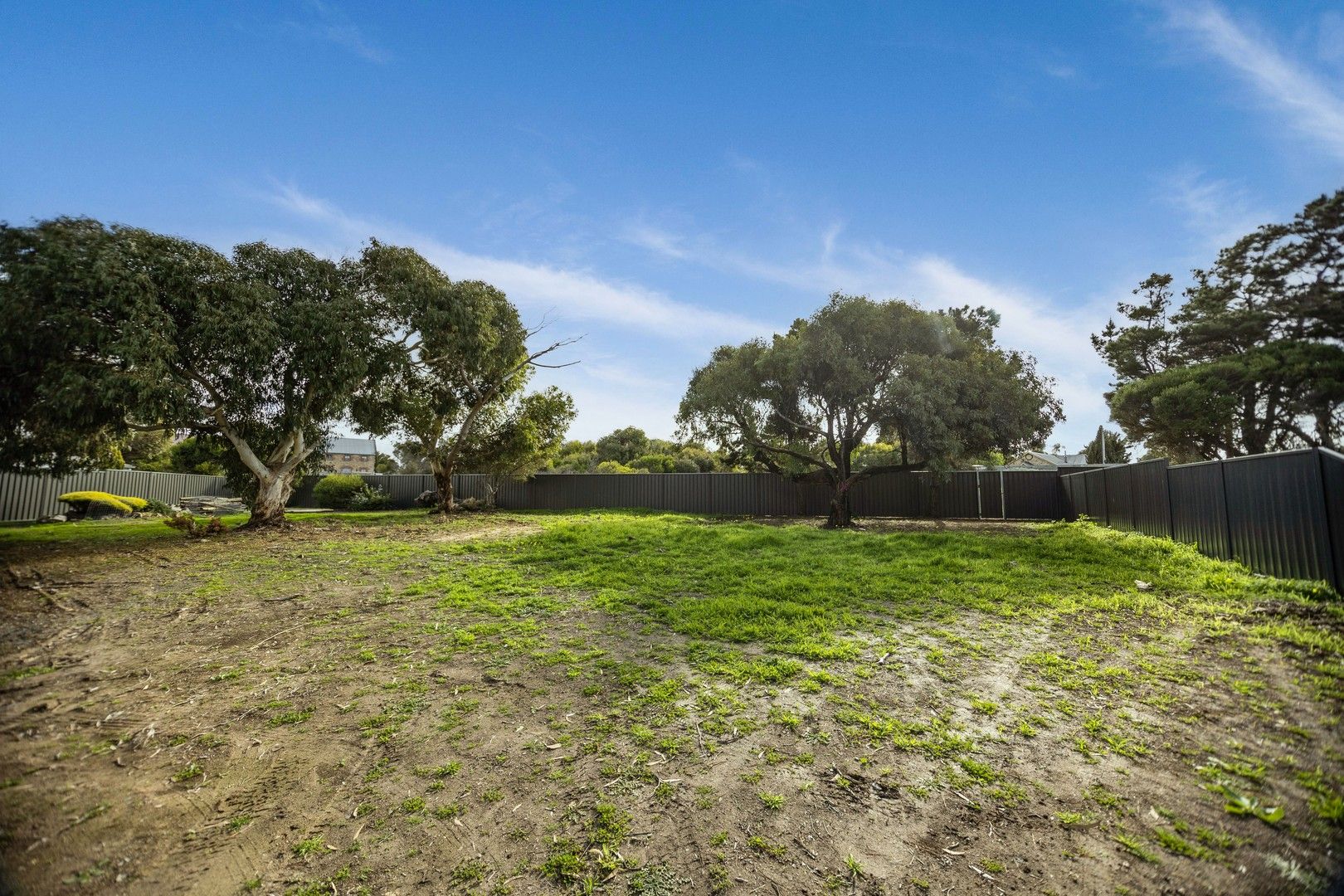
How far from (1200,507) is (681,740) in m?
8.03

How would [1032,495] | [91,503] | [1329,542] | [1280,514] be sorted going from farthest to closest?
[1032,495]
[91,503]
[1280,514]
[1329,542]

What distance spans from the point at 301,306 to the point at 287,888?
40.8 feet

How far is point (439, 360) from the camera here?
16.1 meters

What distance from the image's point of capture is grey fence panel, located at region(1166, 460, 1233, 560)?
258 inches

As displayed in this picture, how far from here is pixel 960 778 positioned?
96.0 inches

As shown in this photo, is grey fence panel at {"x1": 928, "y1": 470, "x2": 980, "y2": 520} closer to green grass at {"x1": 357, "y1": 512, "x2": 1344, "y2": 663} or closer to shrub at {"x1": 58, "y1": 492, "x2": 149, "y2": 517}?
green grass at {"x1": 357, "y1": 512, "x2": 1344, "y2": 663}

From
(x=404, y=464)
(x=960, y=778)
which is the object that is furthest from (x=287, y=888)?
(x=404, y=464)

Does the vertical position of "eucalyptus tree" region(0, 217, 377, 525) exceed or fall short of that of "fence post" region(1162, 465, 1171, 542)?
it exceeds it

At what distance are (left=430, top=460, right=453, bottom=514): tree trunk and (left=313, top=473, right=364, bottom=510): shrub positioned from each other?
6616 mm

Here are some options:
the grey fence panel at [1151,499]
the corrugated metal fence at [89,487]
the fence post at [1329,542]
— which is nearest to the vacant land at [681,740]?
the fence post at [1329,542]

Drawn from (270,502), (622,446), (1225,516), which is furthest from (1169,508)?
(622,446)

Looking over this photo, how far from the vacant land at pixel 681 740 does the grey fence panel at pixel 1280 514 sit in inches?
14.4

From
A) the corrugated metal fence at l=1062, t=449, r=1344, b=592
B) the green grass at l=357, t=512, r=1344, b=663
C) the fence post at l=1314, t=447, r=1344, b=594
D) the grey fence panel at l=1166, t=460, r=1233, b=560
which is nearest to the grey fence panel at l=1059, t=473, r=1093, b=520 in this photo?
the corrugated metal fence at l=1062, t=449, r=1344, b=592

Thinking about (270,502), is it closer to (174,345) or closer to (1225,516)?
(174,345)
